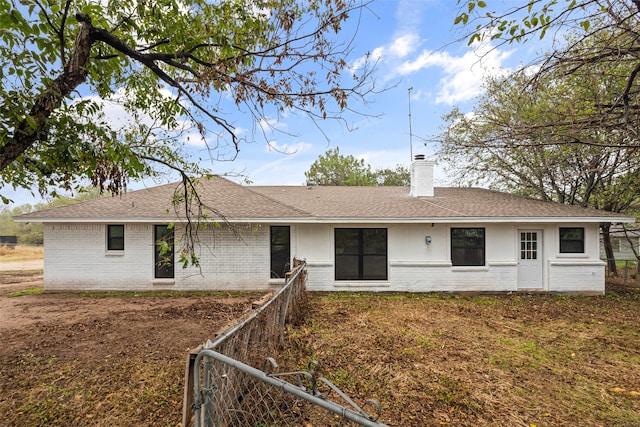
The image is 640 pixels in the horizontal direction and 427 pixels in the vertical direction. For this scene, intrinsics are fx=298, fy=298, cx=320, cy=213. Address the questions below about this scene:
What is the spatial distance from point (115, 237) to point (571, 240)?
15.8 metres

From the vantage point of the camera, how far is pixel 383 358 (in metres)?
4.89

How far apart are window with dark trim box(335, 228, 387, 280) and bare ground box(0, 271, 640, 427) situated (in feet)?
5.55

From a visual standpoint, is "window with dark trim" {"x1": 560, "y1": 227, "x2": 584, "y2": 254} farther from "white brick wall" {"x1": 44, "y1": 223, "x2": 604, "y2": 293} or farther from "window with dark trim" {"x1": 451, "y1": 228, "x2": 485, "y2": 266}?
"window with dark trim" {"x1": 451, "y1": 228, "x2": 485, "y2": 266}

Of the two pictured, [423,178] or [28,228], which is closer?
[423,178]

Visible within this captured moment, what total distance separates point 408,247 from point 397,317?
139 inches

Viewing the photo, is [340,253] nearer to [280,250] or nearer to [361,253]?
[361,253]

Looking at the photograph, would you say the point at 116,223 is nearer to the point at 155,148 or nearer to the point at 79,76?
the point at 155,148

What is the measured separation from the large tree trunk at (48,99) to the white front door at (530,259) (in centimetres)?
1212

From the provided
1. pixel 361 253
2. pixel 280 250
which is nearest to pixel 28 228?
pixel 280 250

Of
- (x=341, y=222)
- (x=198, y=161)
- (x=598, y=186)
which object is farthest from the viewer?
(x=598, y=186)

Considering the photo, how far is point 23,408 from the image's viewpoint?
3.64 metres

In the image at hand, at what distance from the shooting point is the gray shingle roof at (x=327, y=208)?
9836 millimetres

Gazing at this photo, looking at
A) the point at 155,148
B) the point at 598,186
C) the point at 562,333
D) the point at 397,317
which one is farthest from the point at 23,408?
the point at 598,186

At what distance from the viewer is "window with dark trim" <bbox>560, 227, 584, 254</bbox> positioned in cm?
1020
